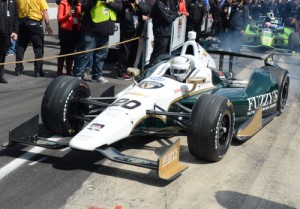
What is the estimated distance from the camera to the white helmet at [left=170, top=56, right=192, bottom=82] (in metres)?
6.59

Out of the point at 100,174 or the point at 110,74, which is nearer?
the point at 100,174

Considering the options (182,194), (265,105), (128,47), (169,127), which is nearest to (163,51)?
(128,47)

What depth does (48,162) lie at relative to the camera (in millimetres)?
5559

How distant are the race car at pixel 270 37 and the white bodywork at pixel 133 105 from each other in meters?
9.19

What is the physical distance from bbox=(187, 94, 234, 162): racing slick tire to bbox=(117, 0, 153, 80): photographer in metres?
4.87

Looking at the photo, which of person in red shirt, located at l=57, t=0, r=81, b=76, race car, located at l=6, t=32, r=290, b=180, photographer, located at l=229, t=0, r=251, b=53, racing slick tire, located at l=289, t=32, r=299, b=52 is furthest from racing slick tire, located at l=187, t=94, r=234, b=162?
racing slick tire, located at l=289, t=32, r=299, b=52

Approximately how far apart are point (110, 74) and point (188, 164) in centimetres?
546

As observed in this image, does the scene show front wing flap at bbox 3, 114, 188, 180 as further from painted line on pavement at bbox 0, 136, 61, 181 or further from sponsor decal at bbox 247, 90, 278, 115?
sponsor decal at bbox 247, 90, 278, 115

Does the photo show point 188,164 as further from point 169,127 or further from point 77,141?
point 77,141

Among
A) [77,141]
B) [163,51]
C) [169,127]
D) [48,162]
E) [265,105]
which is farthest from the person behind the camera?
[163,51]

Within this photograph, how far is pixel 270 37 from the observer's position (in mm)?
15758

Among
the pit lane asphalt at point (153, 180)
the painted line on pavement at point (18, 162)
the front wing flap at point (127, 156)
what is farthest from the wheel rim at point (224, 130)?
the painted line on pavement at point (18, 162)

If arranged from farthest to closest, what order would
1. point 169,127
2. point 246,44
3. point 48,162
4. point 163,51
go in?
point 246,44 → point 163,51 → point 169,127 → point 48,162

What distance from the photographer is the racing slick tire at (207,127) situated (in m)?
5.38
